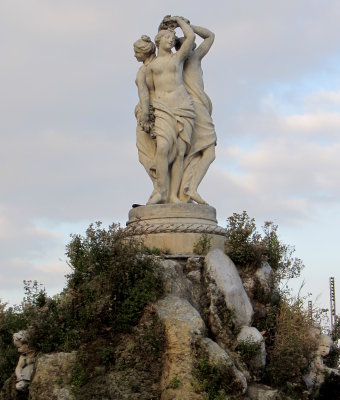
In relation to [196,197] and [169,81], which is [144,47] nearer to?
[169,81]

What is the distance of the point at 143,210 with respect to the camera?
1286 centimetres

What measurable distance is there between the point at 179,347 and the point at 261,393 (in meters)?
1.30

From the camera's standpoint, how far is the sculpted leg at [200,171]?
13341 mm

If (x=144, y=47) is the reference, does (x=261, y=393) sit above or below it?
below

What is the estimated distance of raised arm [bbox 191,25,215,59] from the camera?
1397 cm

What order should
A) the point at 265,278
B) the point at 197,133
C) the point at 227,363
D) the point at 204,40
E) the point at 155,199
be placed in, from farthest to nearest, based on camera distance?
the point at 204,40 → the point at 197,133 → the point at 155,199 → the point at 265,278 → the point at 227,363

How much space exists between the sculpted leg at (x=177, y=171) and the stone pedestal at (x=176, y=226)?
603 millimetres

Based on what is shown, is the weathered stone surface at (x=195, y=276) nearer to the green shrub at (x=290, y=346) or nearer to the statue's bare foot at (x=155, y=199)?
the green shrub at (x=290, y=346)

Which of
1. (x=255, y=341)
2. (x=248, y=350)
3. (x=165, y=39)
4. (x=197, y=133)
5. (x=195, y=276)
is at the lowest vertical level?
(x=248, y=350)

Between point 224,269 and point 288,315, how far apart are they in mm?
1256

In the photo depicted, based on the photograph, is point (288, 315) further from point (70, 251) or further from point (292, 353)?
point (70, 251)

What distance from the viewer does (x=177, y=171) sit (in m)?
13.4

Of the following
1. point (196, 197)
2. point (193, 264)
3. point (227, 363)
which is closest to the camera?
point (227, 363)

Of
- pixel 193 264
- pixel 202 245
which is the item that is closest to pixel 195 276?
pixel 193 264
